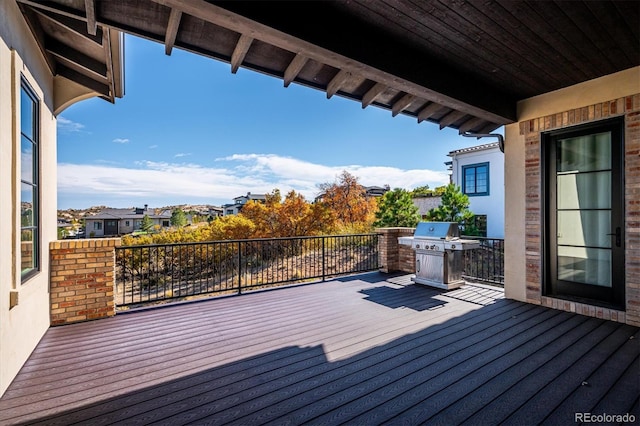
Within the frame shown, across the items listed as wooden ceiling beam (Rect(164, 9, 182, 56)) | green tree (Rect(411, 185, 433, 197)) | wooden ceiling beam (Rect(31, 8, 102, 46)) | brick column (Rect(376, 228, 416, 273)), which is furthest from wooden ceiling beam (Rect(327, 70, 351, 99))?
green tree (Rect(411, 185, 433, 197))

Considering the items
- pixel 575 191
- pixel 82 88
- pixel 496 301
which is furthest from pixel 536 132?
pixel 82 88

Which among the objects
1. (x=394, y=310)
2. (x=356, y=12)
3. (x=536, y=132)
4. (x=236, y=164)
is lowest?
(x=394, y=310)

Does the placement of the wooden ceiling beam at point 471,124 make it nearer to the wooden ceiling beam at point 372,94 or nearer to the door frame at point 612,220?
the door frame at point 612,220

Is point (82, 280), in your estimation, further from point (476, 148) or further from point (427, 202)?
point (427, 202)

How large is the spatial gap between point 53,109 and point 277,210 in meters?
10.6

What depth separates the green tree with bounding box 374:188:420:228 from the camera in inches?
396

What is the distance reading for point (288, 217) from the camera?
13859 mm

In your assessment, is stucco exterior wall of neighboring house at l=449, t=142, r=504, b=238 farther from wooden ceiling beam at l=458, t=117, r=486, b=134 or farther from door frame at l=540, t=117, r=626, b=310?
door frame at l=540, t=117, r=626, b=310

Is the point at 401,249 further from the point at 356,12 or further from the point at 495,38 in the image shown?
the point at 356,12

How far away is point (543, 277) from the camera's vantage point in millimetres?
3809

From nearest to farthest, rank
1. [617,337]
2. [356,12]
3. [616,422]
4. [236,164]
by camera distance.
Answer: [616,422] < [356,12] < [617,337] < [236,164]

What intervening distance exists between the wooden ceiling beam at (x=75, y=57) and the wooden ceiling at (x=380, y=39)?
0.04ft

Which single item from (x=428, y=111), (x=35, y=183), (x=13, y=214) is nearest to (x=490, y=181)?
(x=428, y=111)

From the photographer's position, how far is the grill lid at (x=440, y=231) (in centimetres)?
454
